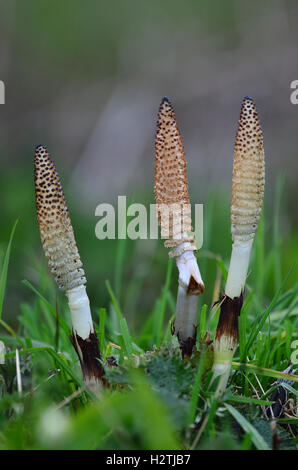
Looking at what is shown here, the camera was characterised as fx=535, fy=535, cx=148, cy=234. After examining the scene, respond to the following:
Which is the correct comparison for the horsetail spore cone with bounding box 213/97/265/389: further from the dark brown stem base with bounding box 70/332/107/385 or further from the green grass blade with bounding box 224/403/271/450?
the dark brown stem base with bounding box 70/332/107/385

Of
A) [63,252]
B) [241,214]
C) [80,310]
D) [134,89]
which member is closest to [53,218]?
[63,252]

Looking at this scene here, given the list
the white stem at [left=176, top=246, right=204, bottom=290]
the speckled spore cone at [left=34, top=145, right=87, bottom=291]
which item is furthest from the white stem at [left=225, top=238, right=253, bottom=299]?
the speckled spore cone at [left=34, top=145, right=87, bottom=291]

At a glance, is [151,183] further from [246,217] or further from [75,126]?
[246,217]

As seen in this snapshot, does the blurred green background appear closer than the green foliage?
No

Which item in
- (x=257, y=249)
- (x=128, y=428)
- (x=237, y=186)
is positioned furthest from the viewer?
(x=257, y=249)

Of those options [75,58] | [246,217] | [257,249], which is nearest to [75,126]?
[75,58]

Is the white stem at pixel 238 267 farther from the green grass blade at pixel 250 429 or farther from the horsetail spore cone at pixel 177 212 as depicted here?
Result: the green grass blade at pixel 250 429

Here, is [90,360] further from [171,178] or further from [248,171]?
[248,171]
